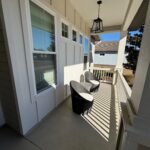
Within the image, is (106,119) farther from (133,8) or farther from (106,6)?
(106,6)

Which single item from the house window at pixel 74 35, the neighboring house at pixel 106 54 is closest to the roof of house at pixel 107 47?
the neighboring house at pixel 106 54

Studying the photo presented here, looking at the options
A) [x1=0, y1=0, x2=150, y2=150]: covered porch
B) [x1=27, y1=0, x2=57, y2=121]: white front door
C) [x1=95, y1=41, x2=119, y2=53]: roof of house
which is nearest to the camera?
[x1=0, y1=0, x2=150, y2=150]: covered porch

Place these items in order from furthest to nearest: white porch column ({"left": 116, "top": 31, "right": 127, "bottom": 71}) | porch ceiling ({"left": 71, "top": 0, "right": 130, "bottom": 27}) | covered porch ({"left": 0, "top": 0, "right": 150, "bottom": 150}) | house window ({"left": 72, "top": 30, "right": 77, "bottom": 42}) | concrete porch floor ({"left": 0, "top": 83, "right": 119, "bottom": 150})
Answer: white porch column ({"left": 116, "top": 31, "right": 127, "bottom": 71}), house window ({"left": 72, "top": 30, "right": 77, "bottom": 42}), porch ceiling ({"left": 71, "top": 0, "right": 130, "bottom": 27}), concrete porch floor ({"left": 0, "top": 83, "right": 119, "bottom": 150}), covered porch ({"left": 0, "top": 0, "right": 150, "bottom": 150})

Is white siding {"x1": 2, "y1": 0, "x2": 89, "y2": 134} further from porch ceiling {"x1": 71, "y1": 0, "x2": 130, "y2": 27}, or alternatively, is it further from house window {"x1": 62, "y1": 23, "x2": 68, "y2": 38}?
porch ceiling {"x1": 71, "y1": 0, "x2": 130, "y2": 27}

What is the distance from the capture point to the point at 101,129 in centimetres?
192

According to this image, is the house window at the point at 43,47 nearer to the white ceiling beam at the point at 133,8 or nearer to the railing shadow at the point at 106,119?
the railing shadow at the point at 106,119

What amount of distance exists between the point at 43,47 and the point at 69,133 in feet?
5.92

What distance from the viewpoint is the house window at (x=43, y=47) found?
5.64 ft

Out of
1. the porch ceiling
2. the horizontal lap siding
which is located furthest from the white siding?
the porch ceiling

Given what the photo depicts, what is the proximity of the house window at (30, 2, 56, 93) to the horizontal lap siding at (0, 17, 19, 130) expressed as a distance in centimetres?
47

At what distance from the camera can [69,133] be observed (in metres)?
1.81

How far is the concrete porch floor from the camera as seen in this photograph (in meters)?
1.56

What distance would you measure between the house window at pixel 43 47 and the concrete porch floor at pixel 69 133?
81 centimetres

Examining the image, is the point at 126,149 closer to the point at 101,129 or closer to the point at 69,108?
the point at 101,129
